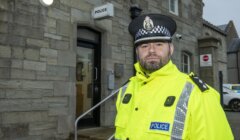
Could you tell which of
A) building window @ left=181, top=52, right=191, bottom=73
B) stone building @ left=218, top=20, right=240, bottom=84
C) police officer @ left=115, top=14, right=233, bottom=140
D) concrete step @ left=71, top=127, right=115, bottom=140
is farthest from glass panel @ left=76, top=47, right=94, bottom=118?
stone building @ left=218, top=20, right=240, bottom=84

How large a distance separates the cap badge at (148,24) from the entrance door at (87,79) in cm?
545

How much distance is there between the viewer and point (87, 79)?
25.5 feet

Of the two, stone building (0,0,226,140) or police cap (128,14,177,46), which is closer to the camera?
police cap (128,14,177,46)

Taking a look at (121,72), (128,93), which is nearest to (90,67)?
(121,72)

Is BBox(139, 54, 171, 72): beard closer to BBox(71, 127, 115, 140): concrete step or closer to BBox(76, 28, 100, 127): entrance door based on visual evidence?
BBox(71, 127, 115, 140): concrete step

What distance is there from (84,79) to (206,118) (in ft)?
A: 20.0

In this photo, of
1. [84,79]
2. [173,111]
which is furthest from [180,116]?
[84,79]

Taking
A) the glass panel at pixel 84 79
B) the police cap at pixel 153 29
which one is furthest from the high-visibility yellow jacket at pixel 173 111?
the glass panel at pixel 84 79

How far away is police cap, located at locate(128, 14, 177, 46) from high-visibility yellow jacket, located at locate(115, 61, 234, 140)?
8.6 inches

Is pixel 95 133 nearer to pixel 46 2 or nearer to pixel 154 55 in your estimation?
pixel 46 2

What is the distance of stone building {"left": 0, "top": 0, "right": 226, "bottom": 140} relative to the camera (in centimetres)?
585

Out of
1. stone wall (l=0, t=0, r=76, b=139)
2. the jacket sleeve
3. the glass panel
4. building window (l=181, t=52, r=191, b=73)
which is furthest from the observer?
building window (l=181, t=52, r=191, b=73)

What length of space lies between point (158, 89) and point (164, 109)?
6.2 inches

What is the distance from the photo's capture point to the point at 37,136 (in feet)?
20.2
